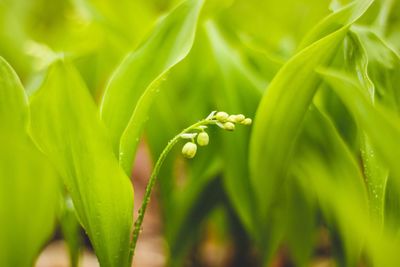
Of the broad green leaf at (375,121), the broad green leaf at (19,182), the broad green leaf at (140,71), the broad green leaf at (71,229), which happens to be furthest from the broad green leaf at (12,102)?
the broad green leaf at (375,121)

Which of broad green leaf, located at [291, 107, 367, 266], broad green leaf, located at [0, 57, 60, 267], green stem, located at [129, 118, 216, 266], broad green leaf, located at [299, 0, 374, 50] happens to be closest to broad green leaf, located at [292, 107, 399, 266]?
broad green leaf, located at [291, 107, 367, 266]

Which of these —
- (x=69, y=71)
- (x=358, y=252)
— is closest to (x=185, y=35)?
(x=69, y=71)

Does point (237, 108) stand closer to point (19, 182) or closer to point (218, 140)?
point (218, 140)

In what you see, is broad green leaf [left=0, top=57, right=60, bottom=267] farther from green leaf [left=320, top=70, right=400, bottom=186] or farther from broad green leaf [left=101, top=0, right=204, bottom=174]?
green leaf [left=320, top=70, right=400, bottom=186]

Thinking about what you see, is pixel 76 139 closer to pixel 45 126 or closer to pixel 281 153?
pixel 45 126

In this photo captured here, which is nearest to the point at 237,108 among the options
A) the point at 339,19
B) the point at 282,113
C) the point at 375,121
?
the point at 282,113

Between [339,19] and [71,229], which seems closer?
Result: [339,19]
